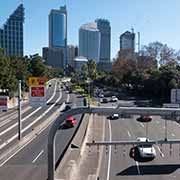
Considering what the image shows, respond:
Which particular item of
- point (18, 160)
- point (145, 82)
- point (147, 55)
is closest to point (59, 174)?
point (18, 160)

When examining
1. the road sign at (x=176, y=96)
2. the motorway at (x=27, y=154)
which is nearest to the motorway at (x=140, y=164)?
the motorway at (x=27, y=154)

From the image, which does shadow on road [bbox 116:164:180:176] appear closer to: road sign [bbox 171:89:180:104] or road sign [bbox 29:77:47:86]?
road sign [bbox 29:77:47:86]

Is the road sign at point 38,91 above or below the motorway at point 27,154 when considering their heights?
above

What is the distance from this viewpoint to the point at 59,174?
2555 centimetres

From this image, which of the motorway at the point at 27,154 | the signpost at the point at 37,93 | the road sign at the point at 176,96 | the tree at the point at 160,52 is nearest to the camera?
the road sign at the point at 176,96

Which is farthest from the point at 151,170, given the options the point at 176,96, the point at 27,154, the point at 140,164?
the point at 176,96

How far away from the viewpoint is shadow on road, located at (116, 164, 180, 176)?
29.2 m

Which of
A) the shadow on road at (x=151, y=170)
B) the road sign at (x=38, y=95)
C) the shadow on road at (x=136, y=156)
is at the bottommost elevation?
the shadow on road at (x=151, y=170)

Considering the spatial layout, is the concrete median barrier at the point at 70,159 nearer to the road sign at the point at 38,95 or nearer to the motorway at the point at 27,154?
the motorway at the point at 27,154

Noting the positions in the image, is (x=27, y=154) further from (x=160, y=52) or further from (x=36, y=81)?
(x=160, y=52)

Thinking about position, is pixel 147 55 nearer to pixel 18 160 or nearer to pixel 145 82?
pixel 145 82

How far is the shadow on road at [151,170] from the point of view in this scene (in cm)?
2920

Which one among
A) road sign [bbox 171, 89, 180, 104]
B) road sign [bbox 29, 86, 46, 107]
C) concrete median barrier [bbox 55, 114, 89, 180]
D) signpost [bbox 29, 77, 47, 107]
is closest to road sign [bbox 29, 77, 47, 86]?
signpost [bbox 29, 77, 47, 107]

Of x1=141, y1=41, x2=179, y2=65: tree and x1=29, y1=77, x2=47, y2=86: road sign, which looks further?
x1=141, y1=41, x2=179, y2=65: tree
